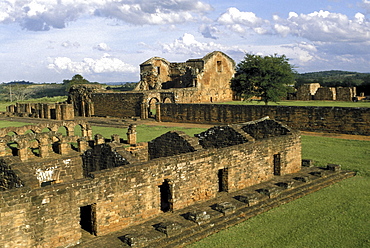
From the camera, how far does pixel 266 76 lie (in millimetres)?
31750

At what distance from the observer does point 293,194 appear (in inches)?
393

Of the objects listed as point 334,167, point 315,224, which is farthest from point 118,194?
point 334,167

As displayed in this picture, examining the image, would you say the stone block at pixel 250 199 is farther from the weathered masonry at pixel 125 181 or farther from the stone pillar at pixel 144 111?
the stone pillar at pixel 144 111

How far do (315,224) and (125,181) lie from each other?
4.17 m

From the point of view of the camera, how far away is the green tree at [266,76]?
3198 cm

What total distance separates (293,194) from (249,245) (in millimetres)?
3327

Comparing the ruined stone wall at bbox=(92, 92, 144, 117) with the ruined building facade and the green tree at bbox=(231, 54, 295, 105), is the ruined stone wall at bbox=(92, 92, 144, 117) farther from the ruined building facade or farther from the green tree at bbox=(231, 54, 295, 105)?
the green tree at bbox=(231, 54, 295, 105)

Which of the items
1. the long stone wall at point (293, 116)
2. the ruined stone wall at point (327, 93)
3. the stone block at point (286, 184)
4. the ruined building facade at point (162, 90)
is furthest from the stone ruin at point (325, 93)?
the stone block at point (286, 184)

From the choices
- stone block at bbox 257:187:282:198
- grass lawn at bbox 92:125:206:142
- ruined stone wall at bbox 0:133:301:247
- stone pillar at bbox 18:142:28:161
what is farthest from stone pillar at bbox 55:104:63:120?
stone block at bbox 257:187:282:198

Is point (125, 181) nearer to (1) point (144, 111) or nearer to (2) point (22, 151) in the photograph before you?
(2) point (22, 151)

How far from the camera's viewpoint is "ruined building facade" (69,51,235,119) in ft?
116

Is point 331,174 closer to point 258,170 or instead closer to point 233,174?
point 258,170

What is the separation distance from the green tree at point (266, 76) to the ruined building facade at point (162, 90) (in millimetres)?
6819

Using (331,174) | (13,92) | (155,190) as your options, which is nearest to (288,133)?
(331,174)
